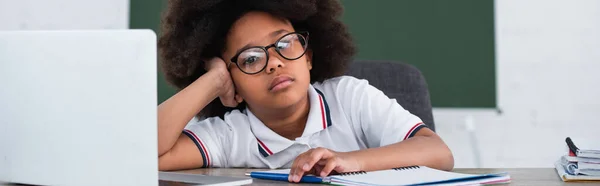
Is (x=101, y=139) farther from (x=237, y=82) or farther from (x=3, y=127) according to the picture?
(x=237, y=82)

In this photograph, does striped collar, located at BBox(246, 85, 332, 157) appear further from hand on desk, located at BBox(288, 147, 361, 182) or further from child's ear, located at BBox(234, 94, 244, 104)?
hand on desk, located at BBox(288, 147, 361, 182)

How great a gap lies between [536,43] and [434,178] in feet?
7.98

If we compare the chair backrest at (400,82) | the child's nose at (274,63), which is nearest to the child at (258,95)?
the child's nose at (274,63)

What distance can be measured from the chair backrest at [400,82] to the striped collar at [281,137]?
33 centimetres

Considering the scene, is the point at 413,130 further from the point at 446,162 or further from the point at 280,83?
the point at 280,83

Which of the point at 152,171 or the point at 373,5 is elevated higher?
the point at 373,5

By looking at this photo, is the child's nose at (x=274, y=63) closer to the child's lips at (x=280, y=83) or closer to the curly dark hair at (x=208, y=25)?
the child's lips at (x=280, y=83)

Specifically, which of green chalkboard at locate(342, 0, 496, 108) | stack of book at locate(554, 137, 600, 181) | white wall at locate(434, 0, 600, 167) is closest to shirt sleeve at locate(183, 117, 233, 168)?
stack of book at locate(554, 137, 600, 181)

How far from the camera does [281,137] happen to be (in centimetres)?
→ 160

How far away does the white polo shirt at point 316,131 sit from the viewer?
158cm

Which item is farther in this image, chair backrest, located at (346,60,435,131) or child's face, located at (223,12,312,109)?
chair backrest, located at (346,60,435,131)

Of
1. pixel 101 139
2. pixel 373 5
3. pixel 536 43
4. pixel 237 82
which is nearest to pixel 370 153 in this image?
pixel 237 82

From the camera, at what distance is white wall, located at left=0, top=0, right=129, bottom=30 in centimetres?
312

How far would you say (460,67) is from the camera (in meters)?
3.18
